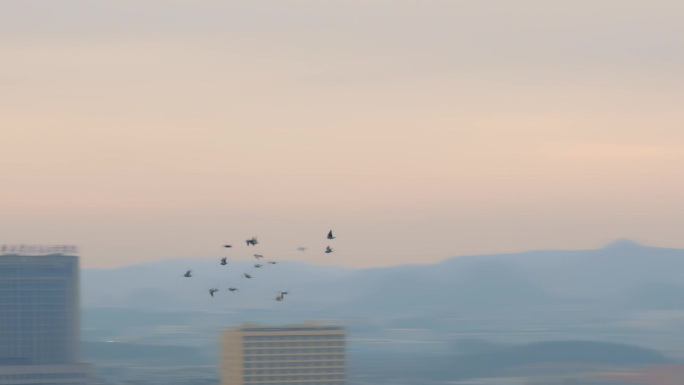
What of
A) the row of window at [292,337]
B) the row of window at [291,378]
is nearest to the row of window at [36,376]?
the row of window at [291,378]

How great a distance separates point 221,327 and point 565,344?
50.4 metres

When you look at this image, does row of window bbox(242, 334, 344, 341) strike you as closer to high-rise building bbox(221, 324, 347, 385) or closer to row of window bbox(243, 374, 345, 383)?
high-rise building bbox(221, 324, 347, 385)

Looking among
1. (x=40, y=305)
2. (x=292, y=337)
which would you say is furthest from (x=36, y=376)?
(x=40, y=305)

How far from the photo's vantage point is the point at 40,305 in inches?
5763

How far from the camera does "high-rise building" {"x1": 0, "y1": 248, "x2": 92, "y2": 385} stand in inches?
5645

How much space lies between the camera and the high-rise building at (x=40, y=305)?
143 m

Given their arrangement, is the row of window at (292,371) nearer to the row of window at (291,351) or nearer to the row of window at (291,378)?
the row of window at (291,378)

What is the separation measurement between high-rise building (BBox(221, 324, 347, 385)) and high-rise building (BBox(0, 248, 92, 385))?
4206cm

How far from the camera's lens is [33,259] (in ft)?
473

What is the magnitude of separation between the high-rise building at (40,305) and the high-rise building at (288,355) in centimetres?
4206

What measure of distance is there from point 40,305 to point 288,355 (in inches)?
2061

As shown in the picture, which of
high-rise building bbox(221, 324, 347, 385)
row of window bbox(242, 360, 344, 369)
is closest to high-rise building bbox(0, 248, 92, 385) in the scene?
high-rise building bbox(221, 324, 347, 385)

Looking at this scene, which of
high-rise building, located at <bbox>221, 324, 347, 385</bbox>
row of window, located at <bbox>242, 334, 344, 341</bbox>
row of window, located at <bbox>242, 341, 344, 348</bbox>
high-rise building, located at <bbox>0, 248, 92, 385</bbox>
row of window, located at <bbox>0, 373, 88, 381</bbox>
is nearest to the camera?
row of window, located at <bbox>242, 334, 344, 341</bbox>

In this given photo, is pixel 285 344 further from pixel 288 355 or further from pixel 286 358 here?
pixel 286 358
